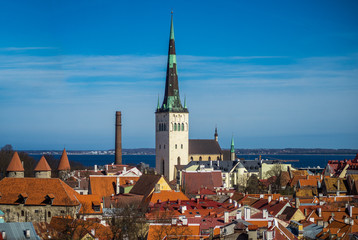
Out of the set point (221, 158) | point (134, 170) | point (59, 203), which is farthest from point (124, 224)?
point (221, 158)

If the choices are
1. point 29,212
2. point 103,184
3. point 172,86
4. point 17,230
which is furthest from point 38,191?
point 172,86

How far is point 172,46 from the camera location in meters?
119

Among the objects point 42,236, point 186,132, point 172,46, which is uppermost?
point 172,46

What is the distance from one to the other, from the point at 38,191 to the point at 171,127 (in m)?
64.6

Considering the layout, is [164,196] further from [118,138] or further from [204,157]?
[204,157]

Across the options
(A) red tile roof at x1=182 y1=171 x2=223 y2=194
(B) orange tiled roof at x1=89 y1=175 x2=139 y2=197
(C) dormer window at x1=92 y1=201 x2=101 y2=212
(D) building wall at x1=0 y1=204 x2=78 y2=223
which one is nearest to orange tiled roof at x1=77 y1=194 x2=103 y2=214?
(C) dormer window at x1=92 y1=201 x2=101 y2=212

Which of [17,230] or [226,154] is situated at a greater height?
[226,154]

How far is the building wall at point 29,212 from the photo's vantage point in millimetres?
55688

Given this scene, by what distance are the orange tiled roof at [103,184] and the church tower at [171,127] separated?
43.6m

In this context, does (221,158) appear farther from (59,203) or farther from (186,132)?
(59,203)

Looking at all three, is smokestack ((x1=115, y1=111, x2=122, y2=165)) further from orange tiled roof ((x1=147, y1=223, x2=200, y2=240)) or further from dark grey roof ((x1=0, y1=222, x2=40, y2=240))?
dark grey roof ((x1=0, y1=222, x2=40, y2=240))

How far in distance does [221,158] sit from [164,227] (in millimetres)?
→ 91291

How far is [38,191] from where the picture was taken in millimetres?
57250

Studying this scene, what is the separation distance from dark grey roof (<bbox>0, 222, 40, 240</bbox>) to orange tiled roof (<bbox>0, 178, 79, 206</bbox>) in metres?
16.1
